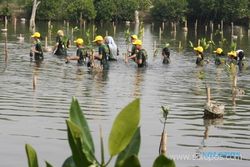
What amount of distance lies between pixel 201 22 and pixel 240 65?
57.2 meters

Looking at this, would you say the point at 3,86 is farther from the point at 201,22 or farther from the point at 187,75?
the point at 201,22

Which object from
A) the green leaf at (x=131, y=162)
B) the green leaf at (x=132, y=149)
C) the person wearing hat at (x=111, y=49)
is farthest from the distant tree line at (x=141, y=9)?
the green leaf at (x=131, y=162)

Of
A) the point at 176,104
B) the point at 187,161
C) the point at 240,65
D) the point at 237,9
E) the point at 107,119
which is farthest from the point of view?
the point at 237,9

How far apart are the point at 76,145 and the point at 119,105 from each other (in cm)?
1390

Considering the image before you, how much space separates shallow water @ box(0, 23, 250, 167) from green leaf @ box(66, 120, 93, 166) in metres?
7.48

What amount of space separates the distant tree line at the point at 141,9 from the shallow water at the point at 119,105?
4874 cm

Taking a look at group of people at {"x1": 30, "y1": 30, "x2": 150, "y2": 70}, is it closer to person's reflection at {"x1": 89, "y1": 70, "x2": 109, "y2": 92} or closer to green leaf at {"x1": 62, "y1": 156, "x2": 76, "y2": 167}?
person's reflection at {"x1": 89, "y1": 70, "x2": 109, "y2": 92}

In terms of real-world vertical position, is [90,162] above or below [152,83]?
above

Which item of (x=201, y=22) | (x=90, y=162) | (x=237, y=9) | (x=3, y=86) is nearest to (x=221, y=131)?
(x=3, y=86)

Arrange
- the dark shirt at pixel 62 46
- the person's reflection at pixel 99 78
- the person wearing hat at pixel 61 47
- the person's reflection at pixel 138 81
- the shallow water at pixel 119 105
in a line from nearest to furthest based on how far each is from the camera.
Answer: the shallow water at pixel 119 105
the person's reflection at pixel 138 81
the person's reflection at pixel 99 78
the dark shirt at pixel 62 46
the person wearing hat at pixel 61 47

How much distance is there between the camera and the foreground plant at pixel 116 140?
2207mm

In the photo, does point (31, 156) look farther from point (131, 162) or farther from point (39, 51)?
point (39, 51)

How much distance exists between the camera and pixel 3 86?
19281 millimetres

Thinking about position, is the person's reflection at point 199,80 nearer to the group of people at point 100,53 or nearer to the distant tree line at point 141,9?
the group of people at point 100,53
